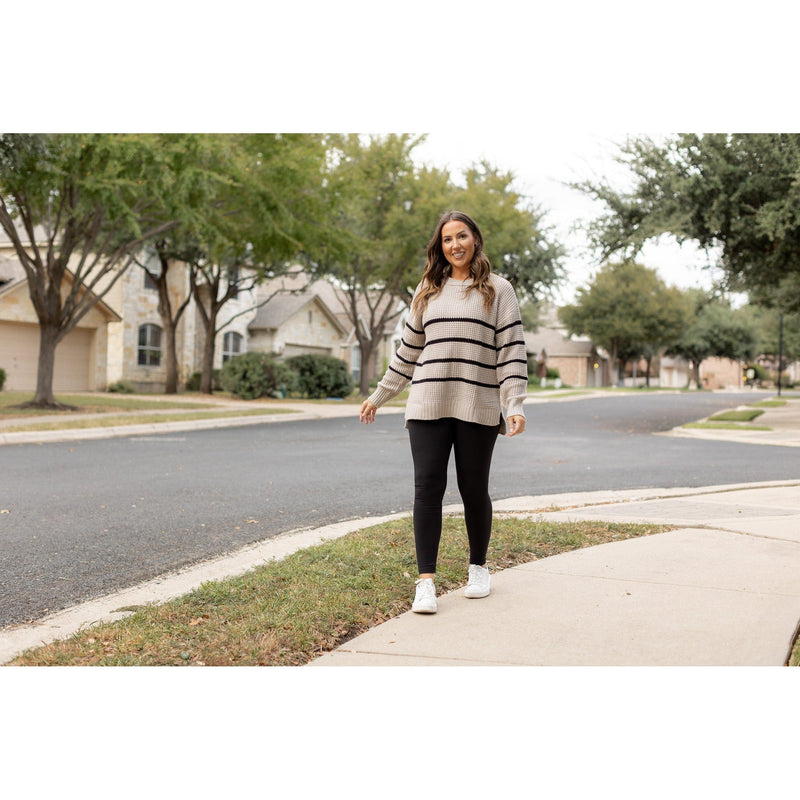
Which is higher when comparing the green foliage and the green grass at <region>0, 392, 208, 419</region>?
the green foliage

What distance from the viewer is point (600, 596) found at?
426cm

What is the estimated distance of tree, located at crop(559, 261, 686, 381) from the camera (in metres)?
64.2

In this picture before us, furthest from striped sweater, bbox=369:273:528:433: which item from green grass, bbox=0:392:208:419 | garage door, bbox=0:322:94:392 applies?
garage door, bbox=0:322:94:392

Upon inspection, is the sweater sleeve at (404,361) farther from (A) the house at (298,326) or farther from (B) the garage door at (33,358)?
(A) the house at (298,326)

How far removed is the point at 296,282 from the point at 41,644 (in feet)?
125

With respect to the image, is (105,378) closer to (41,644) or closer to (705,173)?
(705,173)

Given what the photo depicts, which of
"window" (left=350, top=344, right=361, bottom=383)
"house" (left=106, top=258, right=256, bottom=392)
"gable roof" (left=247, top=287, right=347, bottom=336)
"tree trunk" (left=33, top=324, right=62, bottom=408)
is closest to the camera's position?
"tree trunk" (left=33, top=324, right=62, bottom=408)

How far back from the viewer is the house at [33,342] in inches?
1084

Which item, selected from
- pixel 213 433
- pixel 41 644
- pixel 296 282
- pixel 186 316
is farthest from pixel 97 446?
pixel 296 282

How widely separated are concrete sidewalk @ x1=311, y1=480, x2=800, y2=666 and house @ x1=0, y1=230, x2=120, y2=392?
80.3 feet

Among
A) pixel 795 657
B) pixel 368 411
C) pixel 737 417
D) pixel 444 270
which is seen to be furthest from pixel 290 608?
pixel 737 417

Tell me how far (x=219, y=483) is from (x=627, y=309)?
59693 millimetres

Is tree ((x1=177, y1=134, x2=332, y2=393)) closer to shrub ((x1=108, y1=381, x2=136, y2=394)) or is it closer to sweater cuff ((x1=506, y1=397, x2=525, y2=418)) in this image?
shrub ((x1=108, y1=381, x2=136, y2=394))

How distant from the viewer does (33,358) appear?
28.7m
